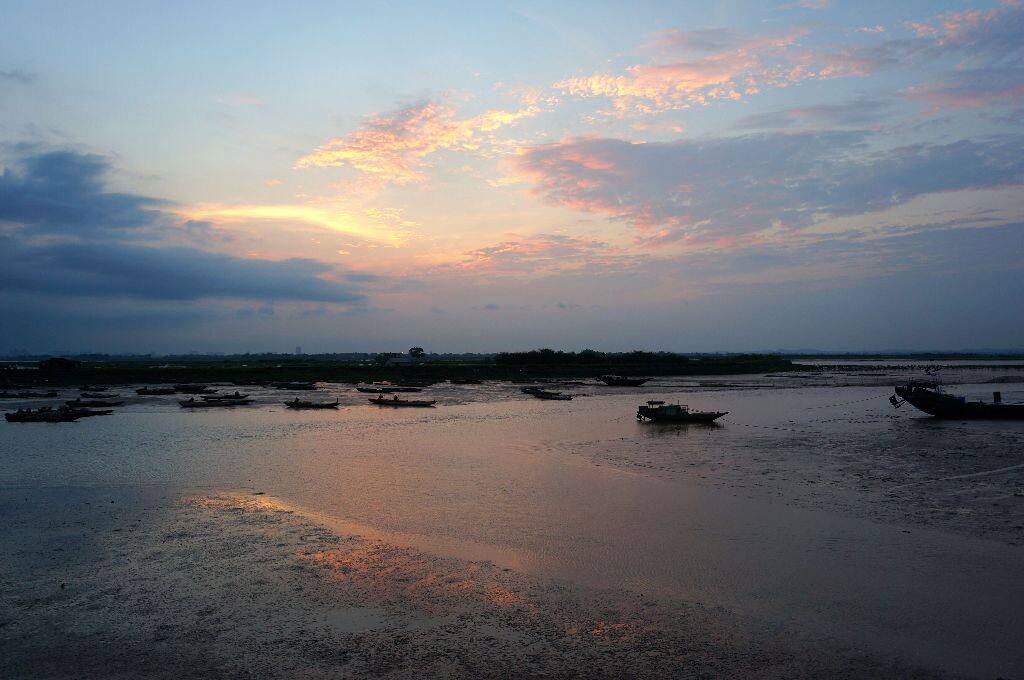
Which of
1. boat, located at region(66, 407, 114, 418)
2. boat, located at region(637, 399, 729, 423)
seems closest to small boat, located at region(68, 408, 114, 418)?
boat, located at region(66, 407, 114, 418)

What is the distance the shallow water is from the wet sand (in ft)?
3.24

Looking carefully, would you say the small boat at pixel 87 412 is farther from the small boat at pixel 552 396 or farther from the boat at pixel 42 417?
the small boat at pixel 552 396

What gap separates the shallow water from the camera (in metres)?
10.7

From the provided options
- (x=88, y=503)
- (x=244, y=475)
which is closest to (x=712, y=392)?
(x=244, y=475)

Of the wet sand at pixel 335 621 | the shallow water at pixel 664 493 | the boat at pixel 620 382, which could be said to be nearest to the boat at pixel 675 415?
the shallow water at pixel 664 493

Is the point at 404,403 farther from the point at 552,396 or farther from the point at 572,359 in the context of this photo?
the point at 572,359

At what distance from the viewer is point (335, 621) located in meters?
9.90

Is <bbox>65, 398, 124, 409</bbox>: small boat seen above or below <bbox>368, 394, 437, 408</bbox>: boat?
above

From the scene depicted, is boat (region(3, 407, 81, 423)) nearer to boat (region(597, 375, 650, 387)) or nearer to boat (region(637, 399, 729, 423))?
boat (region(637, 399, 729, 423))

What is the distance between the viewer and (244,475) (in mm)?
22141

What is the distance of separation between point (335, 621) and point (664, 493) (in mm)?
11628

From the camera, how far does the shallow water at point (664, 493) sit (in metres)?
10.7

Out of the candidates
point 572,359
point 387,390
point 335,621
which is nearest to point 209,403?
point 387,390

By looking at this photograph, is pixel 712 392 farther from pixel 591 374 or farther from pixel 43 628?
pixel 43 628
